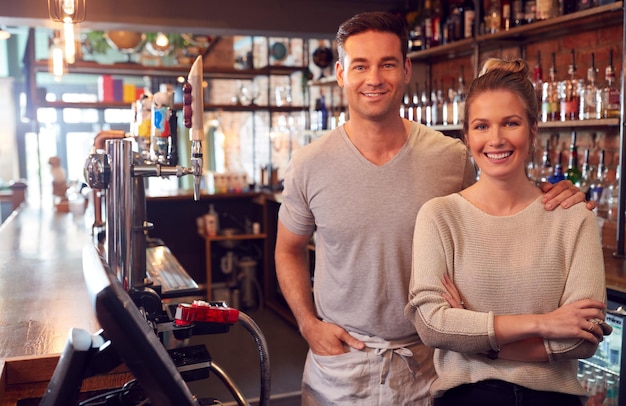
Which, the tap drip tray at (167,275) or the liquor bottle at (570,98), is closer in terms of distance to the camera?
the tap drip tray at (167,275)

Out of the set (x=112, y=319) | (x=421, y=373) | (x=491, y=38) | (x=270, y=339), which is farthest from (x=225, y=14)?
(x=112, y=319)

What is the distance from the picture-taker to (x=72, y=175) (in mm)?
14344

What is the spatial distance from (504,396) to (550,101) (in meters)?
2.28

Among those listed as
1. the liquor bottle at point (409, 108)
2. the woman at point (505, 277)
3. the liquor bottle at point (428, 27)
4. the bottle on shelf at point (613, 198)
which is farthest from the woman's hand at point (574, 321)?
the liquor bottle at point (428, 27)

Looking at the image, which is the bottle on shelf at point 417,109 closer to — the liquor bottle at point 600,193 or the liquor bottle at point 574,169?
the liquor bottle at point 574,169

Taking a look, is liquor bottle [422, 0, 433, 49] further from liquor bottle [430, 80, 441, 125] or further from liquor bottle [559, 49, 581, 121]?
liquor bottle [559, 49, 581, 121]

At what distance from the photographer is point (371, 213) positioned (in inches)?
65.3

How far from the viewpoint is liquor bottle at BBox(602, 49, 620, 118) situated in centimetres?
293

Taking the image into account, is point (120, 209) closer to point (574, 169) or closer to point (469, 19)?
point (574, 169)

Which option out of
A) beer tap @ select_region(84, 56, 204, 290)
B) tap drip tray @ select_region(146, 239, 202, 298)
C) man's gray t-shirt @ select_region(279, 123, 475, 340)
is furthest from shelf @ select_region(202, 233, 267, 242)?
man's gray t-shirt @ select_region(279, 123, 475, 340)

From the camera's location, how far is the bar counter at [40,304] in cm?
158

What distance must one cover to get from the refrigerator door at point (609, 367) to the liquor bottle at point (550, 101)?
3.80ft

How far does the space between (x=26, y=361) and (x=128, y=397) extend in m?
0.39

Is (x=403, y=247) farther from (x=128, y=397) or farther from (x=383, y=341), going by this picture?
(x=128, y=397)
